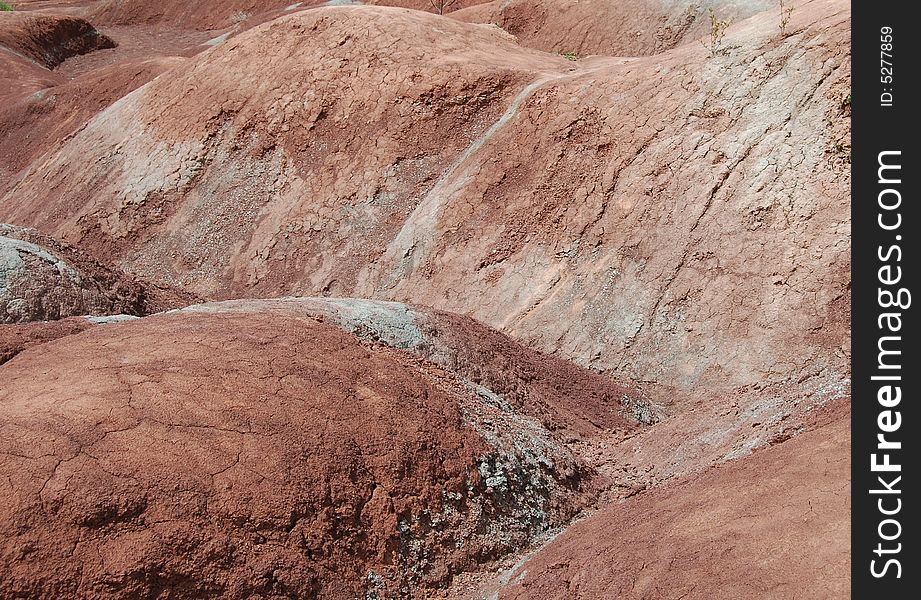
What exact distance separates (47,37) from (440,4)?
1323 centimetres

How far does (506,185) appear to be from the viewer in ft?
42.6

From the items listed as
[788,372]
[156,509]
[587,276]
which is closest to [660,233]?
[587,276]

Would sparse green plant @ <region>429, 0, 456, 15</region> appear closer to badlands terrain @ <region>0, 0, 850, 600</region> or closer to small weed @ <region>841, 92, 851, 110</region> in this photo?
badlands terrain @ <region>0, 0, 850, 600</region>

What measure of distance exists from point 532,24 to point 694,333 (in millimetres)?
13773

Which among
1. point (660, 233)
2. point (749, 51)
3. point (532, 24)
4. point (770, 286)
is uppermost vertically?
point (532, 24)

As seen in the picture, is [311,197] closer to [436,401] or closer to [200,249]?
[200,249]

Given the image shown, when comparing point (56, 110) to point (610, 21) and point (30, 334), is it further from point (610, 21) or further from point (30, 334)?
point (30, 334)

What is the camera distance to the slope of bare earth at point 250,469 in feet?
15.8

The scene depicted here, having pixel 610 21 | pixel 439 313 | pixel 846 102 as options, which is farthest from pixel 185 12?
pixel 846 102

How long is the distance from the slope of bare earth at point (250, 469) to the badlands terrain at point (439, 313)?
2cm

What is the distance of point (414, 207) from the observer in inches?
551

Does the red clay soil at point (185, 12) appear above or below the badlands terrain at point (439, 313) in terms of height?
above

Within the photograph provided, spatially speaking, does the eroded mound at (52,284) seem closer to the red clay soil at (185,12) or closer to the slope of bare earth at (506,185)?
the slope of bare earth at (506,185)
